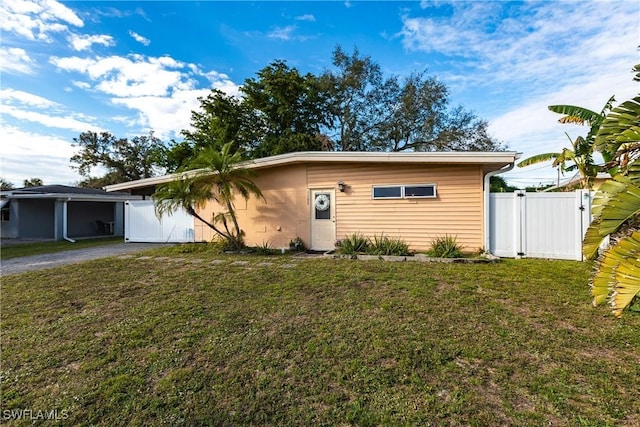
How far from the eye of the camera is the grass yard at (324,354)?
7.28 feet

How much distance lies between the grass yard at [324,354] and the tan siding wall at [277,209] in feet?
15.0

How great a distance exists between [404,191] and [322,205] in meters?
2.57

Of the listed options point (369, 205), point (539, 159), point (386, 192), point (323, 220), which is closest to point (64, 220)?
point (323, 220)

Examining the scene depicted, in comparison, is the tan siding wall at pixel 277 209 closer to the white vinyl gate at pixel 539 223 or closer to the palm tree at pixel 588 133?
A: the white vinyl gate at pixel 539 223

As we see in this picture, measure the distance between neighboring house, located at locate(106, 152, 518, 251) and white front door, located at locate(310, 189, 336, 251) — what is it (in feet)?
0.10

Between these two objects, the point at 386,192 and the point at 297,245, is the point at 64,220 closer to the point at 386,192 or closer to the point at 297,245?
the point at 297,245

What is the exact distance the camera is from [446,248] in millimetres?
7961

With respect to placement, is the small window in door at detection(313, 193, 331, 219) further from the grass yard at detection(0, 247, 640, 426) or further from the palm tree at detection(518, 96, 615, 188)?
the palm tree at detection(518, 96, 615, 188)

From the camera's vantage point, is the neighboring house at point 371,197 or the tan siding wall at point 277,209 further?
the tan siding wall at point 277,209

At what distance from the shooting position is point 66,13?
Answer: 708 cm

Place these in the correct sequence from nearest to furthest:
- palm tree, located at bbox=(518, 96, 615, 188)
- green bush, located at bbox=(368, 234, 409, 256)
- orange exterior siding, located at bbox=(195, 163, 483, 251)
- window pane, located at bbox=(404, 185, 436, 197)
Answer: palm tree, located at bbox=(518, 96, 615, 188), green bush, located at bbox=(368, 234, 409, 256), orange exterior siding, located at bbox=(195, 163, 483, 251), window pane, located at bbox=(404, 185, 436, 197)

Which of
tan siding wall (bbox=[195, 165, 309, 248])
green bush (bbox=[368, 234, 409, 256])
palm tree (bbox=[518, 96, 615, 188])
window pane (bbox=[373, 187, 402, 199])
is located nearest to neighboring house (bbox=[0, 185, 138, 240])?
tan siding wall (bbox=[195, 165, 309, 248])

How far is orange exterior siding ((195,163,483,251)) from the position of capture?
27.9 feet

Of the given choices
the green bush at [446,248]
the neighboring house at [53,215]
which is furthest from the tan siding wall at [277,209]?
the neighboring house at [53,215]
